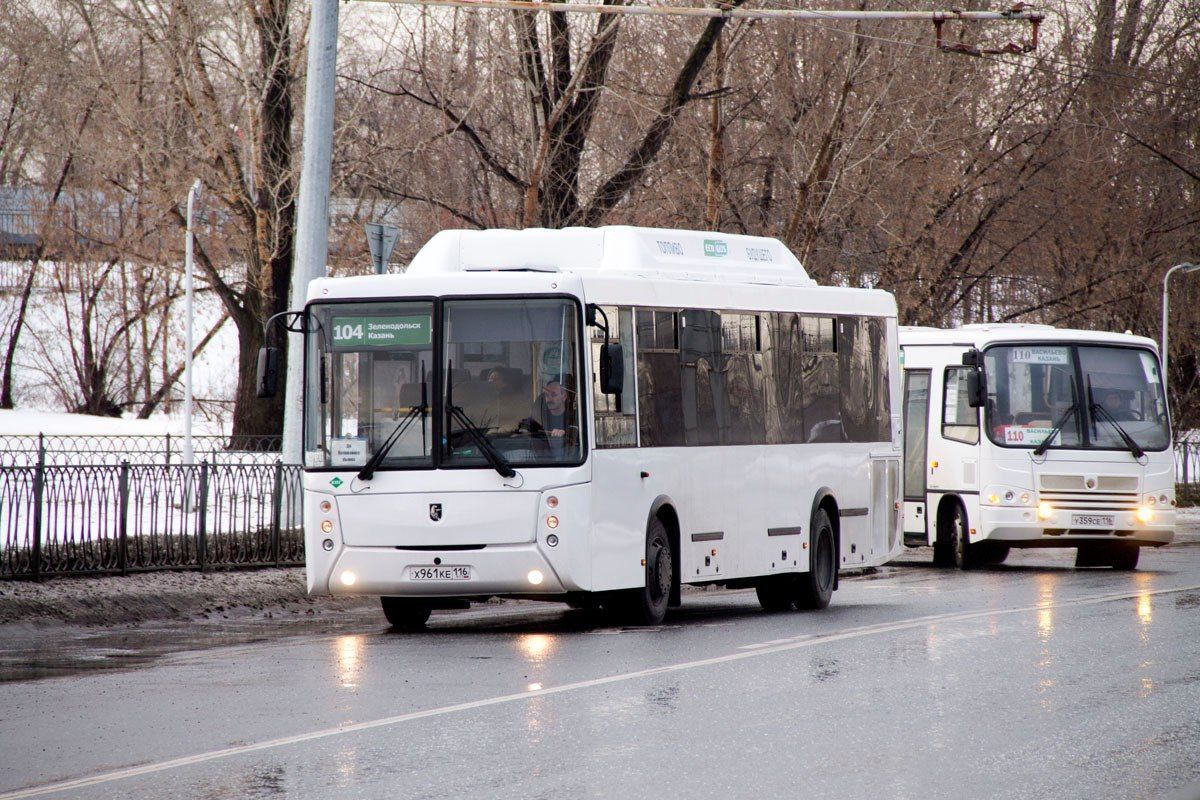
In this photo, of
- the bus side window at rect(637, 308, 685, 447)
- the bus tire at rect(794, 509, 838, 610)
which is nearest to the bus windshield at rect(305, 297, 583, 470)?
the bus side window at rect(637, 308, 685, 447)

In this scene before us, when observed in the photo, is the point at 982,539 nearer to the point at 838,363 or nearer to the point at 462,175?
the point at 838,363

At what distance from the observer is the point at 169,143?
3156 centimetres

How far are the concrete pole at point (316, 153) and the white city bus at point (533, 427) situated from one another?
387 cm

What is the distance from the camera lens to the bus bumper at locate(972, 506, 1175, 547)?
888 inches

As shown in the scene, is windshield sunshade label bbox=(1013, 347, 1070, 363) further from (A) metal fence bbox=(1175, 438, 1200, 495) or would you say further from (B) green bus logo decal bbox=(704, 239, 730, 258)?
(A) metal fence bbox=(1175, 438, 1200, 495)

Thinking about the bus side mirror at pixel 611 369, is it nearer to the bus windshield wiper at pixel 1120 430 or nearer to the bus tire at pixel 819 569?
the bus tire at pixel 819 569

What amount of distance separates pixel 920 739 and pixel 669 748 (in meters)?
1.27

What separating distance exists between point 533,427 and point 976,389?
33.7ft

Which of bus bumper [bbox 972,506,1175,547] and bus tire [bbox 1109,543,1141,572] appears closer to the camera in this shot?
bus bumper [bbox 972,506,1175,547]

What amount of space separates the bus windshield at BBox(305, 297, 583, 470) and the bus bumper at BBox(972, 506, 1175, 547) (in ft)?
34.4

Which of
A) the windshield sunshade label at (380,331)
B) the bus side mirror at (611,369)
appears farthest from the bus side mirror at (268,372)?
the bus side mirror at (611,369)

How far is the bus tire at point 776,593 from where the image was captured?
56.6ft

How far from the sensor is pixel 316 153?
18484 mm

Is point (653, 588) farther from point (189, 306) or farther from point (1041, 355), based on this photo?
point (189, 306)
